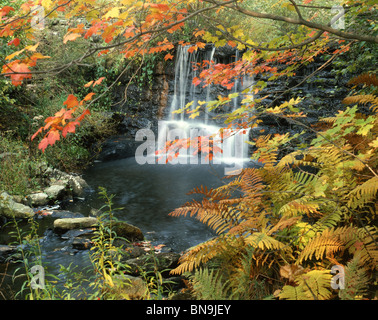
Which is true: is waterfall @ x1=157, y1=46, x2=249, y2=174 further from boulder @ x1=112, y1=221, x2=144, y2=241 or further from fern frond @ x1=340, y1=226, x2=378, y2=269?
fern frond @ x1=340, y1=226, x2=378, y2=269

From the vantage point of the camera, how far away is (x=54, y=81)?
10266 mm

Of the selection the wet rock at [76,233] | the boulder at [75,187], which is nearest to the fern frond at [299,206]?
the wet rock at [76,233]

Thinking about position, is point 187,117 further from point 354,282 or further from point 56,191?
point 354,282

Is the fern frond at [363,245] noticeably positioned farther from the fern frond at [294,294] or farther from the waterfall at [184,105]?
the waterfall at [184,105]

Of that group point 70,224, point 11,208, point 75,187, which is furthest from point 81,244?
point 75,187

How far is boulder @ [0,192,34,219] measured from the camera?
17.9 ft

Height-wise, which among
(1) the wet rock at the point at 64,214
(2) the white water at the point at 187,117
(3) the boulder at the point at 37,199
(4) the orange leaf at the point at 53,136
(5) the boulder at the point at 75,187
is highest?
(2) the white water at the point at 187,117

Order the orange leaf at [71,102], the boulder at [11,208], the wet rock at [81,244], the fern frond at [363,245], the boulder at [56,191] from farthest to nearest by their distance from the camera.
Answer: the boulder at [56,191] → the boulder at [11,208] → the wet rock at [81,244] → the fern frond at [363,245] → the orange leaf at [71,102]

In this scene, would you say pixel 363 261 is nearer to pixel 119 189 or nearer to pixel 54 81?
pixel 119 189

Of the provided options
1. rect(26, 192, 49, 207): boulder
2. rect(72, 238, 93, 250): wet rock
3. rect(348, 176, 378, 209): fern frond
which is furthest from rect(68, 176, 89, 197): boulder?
rect(348, 176, 378, 209): fern frond

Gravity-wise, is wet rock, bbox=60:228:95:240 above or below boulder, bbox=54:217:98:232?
below

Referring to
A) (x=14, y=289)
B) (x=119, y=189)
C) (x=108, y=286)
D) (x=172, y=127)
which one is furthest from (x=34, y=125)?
(x=108, y=286)

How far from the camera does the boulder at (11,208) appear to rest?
5.46 meters

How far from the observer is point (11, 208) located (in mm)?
5461
